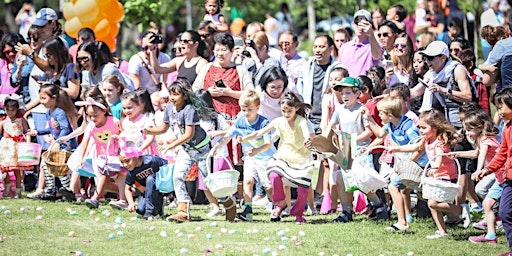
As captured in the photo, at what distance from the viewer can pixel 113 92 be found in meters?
12.7

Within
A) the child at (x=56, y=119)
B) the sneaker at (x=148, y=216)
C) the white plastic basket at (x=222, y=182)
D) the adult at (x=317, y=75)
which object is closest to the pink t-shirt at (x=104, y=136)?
the child at (x=56, y=119)

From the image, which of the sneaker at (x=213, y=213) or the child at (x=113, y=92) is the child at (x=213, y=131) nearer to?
the sneaker at (x=213, y=213)

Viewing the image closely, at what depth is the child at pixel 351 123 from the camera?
36.2 ft

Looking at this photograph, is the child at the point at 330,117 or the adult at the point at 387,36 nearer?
the child at the point at 330,117

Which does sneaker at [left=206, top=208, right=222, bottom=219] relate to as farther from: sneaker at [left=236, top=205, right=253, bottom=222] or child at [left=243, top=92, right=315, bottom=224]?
child at [left=243, top=92, right=315, bottom=224]

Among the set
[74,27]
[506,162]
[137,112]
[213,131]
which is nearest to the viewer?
[506,162]

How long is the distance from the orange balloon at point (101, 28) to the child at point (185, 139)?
15.5 ft

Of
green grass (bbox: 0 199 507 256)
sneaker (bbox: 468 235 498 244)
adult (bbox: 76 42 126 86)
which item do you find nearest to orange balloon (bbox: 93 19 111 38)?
adult (bbox: 76 42 126 86)

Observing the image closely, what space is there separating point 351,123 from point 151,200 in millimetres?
2271

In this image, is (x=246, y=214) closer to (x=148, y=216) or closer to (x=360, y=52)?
(x=148, y=216)

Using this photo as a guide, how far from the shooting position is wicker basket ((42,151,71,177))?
40.9 ft

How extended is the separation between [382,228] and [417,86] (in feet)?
7.27

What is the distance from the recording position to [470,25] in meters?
23.1

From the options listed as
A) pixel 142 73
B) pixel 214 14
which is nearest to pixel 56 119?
pixel 142 73
